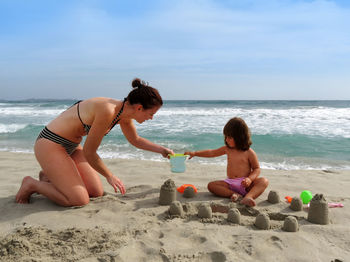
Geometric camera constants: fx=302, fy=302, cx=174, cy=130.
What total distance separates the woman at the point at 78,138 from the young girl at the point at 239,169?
1012mm

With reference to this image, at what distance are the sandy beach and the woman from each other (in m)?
0.16

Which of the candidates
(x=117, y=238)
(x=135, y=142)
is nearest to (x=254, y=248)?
(x=117, y=238)

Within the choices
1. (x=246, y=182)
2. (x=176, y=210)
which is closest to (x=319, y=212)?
(x=246, y=182)

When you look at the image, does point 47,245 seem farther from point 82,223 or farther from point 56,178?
point 56,178

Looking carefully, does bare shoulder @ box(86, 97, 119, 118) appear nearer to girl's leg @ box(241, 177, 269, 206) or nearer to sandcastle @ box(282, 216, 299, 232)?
girl's leg @ box(241, 177, 269, 206)

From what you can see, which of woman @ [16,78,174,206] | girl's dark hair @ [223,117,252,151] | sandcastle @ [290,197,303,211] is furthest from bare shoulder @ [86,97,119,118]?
sandcastle @ [290,197,303,211]

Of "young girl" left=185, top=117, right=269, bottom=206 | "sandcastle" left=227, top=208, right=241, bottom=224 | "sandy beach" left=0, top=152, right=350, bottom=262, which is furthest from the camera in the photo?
"young girl" left=185, top=117, right=269, bottom=206

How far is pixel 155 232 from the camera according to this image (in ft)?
8.23

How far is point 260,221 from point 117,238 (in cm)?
122

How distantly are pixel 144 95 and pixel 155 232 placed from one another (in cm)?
129

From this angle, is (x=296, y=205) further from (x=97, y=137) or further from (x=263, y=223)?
(x=97, y=137)

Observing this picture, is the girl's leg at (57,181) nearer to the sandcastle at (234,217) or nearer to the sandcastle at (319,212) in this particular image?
the sandcastle at (234,217)

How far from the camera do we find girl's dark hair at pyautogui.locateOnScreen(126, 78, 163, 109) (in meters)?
2.98

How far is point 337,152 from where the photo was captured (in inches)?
270
